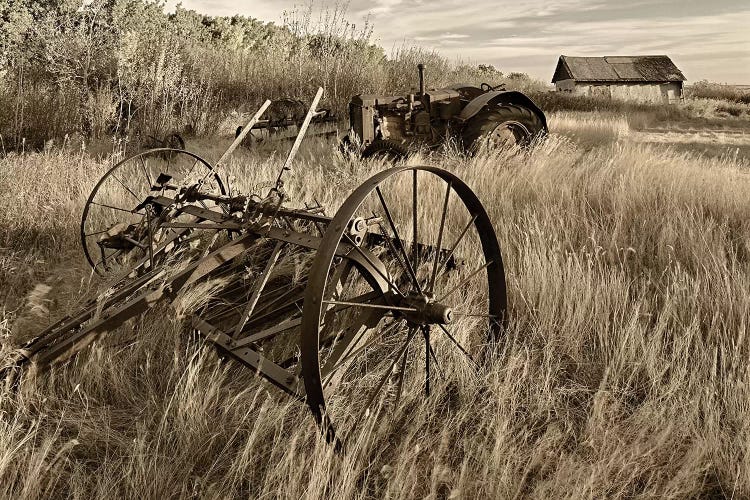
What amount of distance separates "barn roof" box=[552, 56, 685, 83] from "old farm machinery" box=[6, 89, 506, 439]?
23683 mm

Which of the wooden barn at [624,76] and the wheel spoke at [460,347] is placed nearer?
the wheel spoke at [460,347]

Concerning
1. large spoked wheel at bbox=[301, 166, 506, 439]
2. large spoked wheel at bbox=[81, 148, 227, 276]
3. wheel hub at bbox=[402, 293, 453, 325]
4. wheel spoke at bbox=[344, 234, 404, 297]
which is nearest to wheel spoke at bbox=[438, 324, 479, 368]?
large spoked wheel at bbox=[301, 166, 506, 439]

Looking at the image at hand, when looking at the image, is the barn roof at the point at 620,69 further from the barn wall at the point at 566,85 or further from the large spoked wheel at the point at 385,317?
the large spoked wheel at the point at 385,317

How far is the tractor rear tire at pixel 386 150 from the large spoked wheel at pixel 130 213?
2.05 m

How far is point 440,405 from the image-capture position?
7.00ft

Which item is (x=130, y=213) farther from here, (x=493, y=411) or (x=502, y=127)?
(x=502, y=127)

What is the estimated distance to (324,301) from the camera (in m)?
1.70

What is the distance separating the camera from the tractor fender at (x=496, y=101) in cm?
583

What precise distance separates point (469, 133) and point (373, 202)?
205cm

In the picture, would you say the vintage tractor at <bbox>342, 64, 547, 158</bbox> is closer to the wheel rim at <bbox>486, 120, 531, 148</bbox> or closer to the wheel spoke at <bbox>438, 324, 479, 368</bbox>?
the wheel rim at <bbox>486, 120, 531, 148</bbox>

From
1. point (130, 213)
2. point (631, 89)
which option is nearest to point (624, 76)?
point (631, 89)

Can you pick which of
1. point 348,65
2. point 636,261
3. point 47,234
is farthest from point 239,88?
point 636,261

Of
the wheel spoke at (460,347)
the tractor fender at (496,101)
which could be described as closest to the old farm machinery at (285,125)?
the tractor fender at (496,101)

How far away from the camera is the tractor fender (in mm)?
5828
